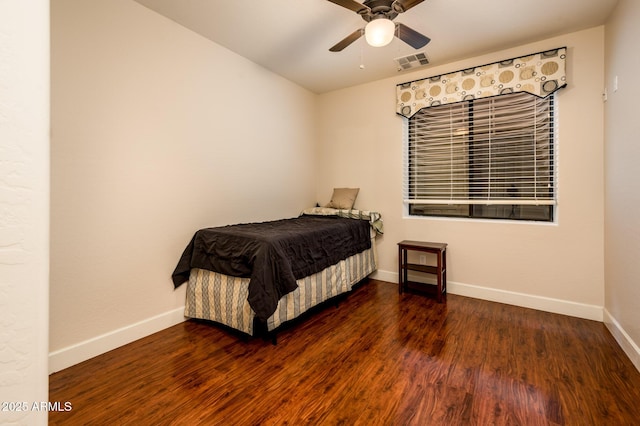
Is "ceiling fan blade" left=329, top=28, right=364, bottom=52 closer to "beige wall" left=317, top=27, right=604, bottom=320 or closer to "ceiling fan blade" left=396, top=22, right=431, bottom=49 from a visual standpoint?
"ceiling fan blade" left=396, top=22, right=431, bottom=49

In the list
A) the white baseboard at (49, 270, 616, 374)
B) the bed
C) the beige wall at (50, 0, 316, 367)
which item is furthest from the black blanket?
the white baseboard at (49, 270, 616, 374)

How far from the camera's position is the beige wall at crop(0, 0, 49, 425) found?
464 millimetres

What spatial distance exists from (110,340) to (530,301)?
12.2 feet

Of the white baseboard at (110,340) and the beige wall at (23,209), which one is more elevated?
the beige wall at (23,209)

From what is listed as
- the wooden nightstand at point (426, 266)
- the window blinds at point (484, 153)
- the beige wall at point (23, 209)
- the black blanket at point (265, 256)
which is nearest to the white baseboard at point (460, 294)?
the wooden nightstand at point (426, 266)

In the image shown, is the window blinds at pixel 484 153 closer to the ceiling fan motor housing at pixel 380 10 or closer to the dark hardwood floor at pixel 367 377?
the dark hardwood floor at pixel 367 377

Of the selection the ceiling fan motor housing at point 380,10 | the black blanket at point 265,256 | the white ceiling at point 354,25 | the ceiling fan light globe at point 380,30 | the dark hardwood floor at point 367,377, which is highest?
the white ceiling at point 354,25

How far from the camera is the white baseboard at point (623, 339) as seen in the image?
1908 mm

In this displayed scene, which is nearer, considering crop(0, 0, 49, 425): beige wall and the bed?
crop(0, 0, 49, 425): beige wall

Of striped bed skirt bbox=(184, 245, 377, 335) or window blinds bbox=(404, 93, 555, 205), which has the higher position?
window blinds bbox=(404, 93, 555, 205)

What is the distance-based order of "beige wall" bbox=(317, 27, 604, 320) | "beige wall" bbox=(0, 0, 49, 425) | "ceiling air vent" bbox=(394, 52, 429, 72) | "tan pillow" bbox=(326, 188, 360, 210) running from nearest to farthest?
"beige wall" bbox=(0, 0, 49, 425) → "beige wall" bbox=(317, 27, 604, 320) → "ceiling air vent" bbox=(394, 52, 429, 72) → "tan pillow" bbox=(326, 188, 360, 210)

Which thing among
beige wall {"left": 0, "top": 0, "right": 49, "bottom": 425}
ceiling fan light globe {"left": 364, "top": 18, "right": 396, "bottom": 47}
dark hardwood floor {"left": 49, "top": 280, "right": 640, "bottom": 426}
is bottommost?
dark hardwood floor {"left": 49, "top": 280, "right": 640, "bottom": 426}

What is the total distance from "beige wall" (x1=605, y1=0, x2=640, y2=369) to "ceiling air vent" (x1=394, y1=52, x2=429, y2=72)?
148 cm

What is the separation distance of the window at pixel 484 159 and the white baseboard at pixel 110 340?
2.89m
